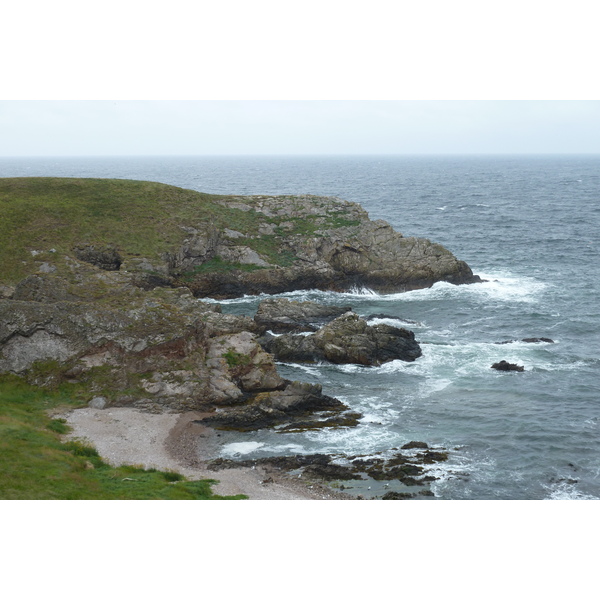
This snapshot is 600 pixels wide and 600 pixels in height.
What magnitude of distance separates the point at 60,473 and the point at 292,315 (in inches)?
1221

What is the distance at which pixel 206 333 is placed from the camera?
143ft

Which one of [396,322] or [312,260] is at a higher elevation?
[312,260]

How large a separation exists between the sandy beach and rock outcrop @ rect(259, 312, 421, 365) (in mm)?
12236

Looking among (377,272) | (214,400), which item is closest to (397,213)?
(377,272)

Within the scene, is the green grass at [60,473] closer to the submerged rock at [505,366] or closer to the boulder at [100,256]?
the submerged rock at [505,366]

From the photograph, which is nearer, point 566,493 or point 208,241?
point 566,493

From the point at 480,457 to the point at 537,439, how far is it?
4.70 metres

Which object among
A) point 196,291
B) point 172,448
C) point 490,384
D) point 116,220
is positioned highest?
point 116,220

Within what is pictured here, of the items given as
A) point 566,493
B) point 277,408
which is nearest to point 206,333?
point 277,408

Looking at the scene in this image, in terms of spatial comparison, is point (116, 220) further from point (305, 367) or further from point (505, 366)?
point (505, 366)

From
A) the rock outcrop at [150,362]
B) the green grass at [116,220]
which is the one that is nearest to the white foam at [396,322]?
the rock outcrop at [150,362]

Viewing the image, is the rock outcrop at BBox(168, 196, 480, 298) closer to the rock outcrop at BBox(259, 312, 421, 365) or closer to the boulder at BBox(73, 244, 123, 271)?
the boulder at BBox(73, 244, 123, 271)

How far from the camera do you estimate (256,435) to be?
35469mm

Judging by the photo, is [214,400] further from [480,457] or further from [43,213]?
[43,213]
